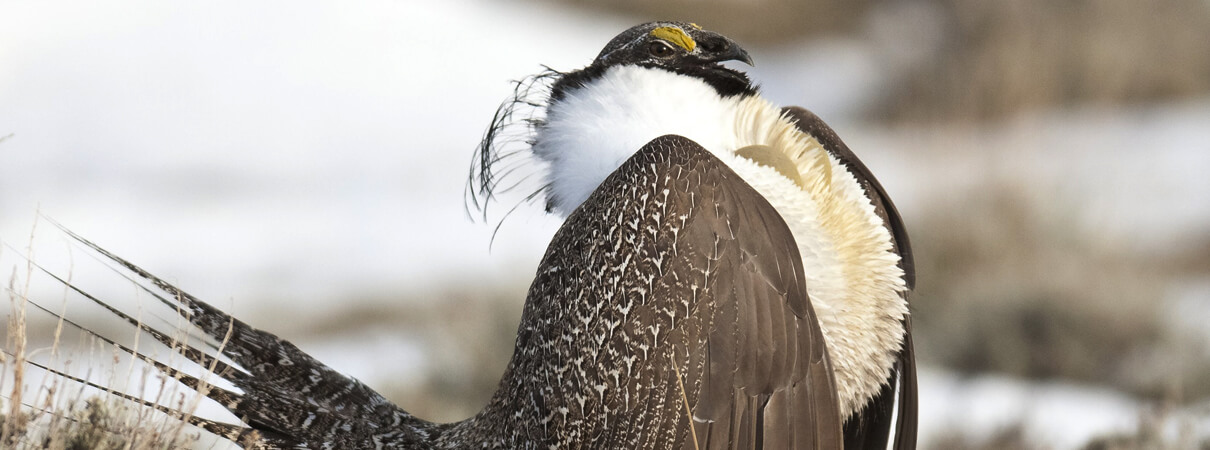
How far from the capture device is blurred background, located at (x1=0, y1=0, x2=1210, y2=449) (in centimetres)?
513

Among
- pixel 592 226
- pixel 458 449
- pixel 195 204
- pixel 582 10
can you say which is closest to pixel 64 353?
pixel 195 204

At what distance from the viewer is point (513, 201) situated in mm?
7004

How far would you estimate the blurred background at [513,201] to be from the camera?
5.13m

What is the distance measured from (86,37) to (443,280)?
429 centimetres

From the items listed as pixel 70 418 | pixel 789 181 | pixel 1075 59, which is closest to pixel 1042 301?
pixel 1075 59

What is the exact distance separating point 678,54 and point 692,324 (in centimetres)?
60

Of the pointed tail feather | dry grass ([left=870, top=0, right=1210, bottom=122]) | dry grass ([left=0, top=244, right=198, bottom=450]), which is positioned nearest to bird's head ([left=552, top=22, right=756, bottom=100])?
the pointed tail feather

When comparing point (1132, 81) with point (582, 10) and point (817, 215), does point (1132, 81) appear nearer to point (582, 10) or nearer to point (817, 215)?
point (582, 10)

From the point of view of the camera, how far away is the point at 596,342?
74.1 inches

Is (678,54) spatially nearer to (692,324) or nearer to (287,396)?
(692,324)

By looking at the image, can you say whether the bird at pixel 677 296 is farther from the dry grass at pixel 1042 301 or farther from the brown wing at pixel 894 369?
the dry grass at pixel 1042 301

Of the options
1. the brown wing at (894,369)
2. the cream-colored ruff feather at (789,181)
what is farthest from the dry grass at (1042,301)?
the cream-colored ruff feather at (789,181)

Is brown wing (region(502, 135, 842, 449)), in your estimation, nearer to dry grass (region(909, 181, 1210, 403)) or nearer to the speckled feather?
the speckled feather

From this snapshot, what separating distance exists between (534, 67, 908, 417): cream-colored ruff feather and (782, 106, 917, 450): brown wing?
6.0 inches
